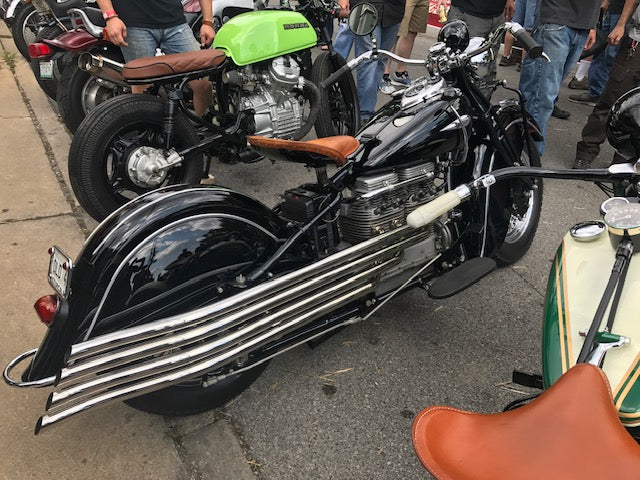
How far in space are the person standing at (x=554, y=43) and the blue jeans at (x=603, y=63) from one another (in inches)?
67.9

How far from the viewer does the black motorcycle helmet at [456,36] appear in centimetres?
238

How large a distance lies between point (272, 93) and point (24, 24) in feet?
13.2

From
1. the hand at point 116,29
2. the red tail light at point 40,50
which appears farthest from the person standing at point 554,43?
the red tail light at point 40,50

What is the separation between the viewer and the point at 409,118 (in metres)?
2.25

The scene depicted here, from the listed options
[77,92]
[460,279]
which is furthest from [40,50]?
[460,279]

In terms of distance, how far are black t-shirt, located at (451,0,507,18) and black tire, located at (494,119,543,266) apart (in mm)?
1985

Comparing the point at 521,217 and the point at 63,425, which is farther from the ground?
the point at 521,217

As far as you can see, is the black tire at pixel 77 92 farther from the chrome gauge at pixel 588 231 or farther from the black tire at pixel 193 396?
the chrome gauge at pixel 588 231

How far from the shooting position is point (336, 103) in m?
4.45

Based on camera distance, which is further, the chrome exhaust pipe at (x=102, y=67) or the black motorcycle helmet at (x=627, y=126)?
the chrome exhaust pipe at (x=102, y=67)

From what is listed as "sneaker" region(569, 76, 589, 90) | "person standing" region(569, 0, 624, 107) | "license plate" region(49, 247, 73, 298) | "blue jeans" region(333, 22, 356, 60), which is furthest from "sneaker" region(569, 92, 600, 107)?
"license plate" region(49, 247, 73, 298)

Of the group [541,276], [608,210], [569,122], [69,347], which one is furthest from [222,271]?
[569,122]

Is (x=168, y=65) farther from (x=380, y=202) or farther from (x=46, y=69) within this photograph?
(x=46, y=69)

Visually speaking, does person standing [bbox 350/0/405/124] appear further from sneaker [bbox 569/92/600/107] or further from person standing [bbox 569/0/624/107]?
sneaker [bbox 569/92/600/107]
